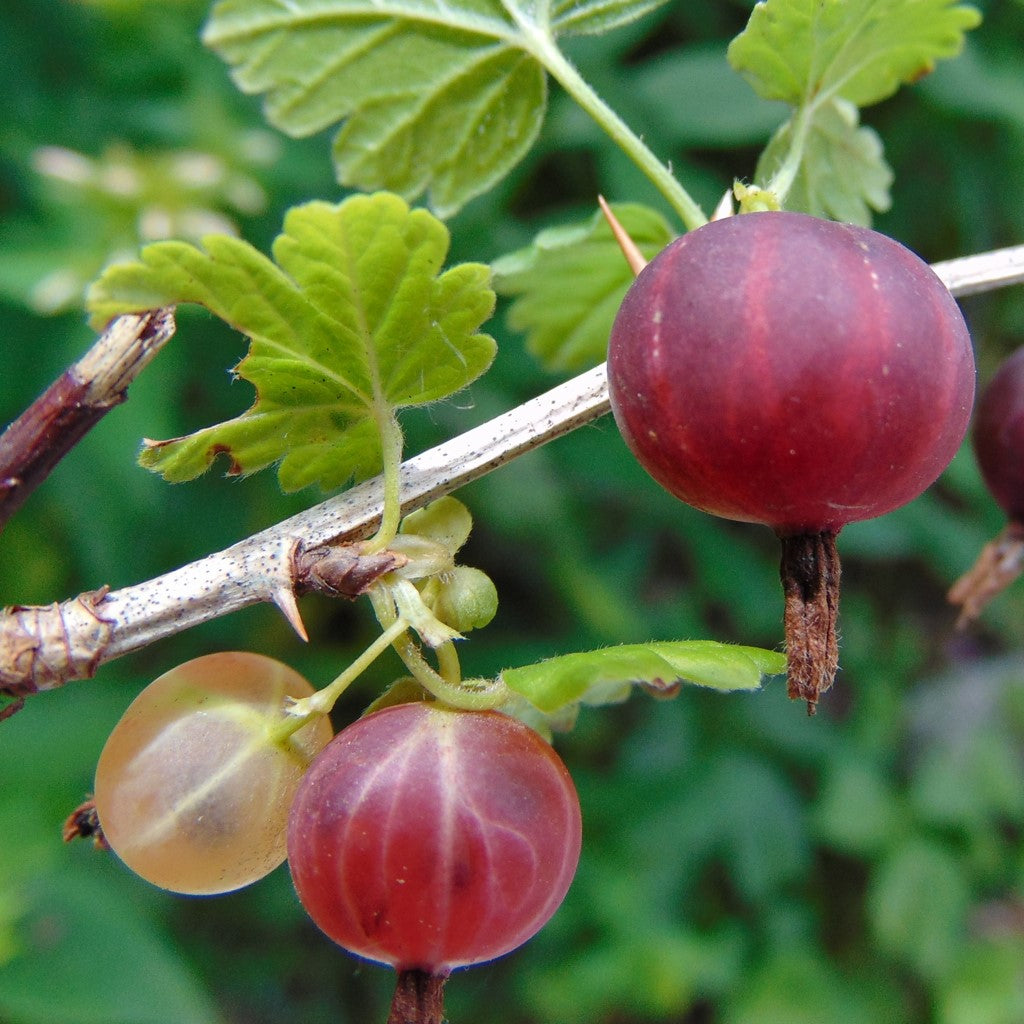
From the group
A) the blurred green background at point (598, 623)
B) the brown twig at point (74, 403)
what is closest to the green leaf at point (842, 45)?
the brown twig at point (74, 403)

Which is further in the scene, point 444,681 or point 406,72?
point 406,72

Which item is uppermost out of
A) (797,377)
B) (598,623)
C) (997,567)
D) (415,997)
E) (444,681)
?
(797,377)

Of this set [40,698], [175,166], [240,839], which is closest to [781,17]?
[240,839]

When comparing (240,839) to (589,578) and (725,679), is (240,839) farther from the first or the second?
(589,578)

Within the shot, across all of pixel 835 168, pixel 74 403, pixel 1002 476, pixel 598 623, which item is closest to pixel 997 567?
pixel 1002 476

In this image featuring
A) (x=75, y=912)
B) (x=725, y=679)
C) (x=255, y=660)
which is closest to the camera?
(x=725, y=679)

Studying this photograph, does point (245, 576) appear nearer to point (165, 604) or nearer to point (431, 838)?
point (165, 604)

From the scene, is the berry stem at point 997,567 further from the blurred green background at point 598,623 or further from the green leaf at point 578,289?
the blurred green background at point 598,623
